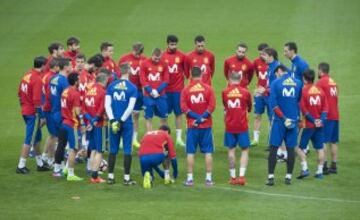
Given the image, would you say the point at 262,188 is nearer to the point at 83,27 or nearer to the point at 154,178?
the point at 154,178

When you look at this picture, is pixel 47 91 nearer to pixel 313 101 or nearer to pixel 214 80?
pixel 313 101

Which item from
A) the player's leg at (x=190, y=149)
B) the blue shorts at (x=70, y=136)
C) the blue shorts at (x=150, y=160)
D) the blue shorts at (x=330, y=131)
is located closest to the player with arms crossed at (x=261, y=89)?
the blue shorts at (x=330, y=131)

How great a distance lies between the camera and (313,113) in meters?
20.1

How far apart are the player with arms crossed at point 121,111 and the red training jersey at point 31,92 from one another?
2.08m

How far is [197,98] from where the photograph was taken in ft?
63.4

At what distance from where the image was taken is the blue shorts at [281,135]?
19531mm

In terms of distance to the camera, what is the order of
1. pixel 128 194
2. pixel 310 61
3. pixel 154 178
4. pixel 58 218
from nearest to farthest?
pixel 58 218 → pixel 128 194 → pixel 154 178 → pixel 310 61

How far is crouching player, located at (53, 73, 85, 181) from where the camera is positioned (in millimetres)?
19922

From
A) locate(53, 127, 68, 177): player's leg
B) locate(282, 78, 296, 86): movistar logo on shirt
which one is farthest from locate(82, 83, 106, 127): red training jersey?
locate(282, 78, 296, 86): movistar logo on shirt

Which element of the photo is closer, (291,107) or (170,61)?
(291,107)

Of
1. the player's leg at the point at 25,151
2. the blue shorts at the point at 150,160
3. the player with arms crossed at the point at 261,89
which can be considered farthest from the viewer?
the player with arms crossed at the point at 261,89

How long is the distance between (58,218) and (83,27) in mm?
18631

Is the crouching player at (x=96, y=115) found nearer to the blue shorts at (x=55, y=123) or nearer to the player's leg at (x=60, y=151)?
the player's leg at (x=60, y=151)

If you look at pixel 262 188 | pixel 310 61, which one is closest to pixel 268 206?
pixel 262 188
